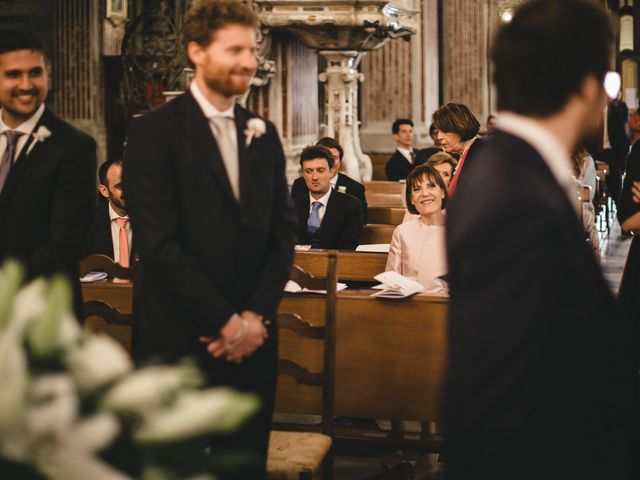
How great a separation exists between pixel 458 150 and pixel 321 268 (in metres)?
1.55

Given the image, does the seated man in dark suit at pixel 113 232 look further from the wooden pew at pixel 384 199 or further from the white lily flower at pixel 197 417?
the white lily flower at pixel 197 417

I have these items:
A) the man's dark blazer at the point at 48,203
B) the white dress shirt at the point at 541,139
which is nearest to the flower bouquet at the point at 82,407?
the white dress shirt at the point at 541,139

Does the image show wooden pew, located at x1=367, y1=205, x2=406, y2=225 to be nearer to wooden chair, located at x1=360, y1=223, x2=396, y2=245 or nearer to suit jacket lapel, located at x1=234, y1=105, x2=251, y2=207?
wooden chair, located at x1=360, y1=223, x2=396, y2=245

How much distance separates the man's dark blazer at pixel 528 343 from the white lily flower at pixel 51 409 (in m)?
0.64

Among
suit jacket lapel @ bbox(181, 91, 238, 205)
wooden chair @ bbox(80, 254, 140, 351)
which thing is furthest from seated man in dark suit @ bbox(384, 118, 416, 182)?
suit jacket lapel @ bbox(181, 91, 238, 205)

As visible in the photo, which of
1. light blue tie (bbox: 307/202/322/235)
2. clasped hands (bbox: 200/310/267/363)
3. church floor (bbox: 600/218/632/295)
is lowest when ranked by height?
church floor (bbox: 600/218/632/295)

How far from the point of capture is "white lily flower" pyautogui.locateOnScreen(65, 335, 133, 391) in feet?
4.05

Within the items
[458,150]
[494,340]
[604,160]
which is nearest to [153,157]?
[494,340]

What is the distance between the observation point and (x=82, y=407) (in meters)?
1.26

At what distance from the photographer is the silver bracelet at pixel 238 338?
2.71 m

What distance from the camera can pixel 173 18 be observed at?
10.8m

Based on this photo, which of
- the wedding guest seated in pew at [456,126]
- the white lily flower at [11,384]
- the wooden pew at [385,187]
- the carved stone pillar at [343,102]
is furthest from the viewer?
the wooden pew at [385,187]

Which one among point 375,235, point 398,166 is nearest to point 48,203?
point 375,235

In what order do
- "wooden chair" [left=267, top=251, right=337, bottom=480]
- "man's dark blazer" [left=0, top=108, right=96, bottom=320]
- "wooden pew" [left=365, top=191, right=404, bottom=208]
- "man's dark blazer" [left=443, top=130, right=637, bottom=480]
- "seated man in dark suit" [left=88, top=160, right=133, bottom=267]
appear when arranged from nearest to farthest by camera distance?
1. "man's dark blazer" [left=443, top=130, right=637, bottom=480]
2. "man's dark blazer" [left=0, top=108, right=96, bottom=320]
3. "wooden chair" [left=267, top=251, right=337, bottom=480]
4. "seated man in dark suit" [left=88, top=160, right=133, bottom=267]
5. "wooden pew" [left=365, top=191, right=404, bottom=208]
